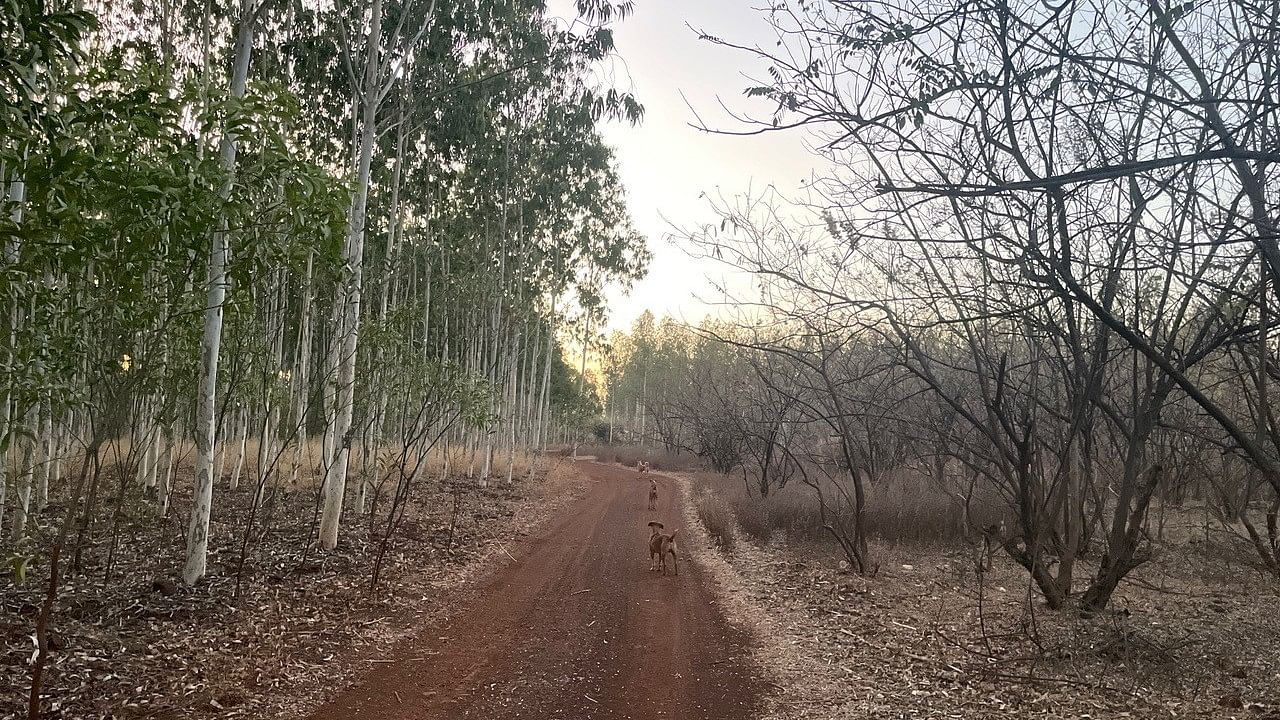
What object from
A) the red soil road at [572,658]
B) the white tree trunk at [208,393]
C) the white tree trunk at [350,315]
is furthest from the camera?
the white tree trunk at [350,315]

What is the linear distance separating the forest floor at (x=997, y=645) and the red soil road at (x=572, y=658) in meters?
0.49

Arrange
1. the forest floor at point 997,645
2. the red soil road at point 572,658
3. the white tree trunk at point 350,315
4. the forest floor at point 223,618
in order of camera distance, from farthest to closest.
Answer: the white tree trunk at point 350,315 → the forest floor at point 997,645 → the red soil road at point 572,658 → the forest floor at point 223,618

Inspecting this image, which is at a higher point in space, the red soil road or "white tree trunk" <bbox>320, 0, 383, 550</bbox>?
"white tree trunk" <bbox>320, 0, 383, 550</bbox>

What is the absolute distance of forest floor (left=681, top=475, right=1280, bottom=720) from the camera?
17.1 feet

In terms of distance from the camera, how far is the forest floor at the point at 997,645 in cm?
522

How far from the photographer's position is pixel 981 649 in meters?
6.51

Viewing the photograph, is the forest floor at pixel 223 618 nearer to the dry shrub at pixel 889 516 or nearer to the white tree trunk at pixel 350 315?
the white tree trunk at pixel 350 315

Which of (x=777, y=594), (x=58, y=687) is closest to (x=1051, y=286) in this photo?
(x=777, y=594)

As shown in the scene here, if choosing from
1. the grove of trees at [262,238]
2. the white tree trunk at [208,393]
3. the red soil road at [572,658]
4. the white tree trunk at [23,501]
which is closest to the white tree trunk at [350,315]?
the grove of trees at [262,238]

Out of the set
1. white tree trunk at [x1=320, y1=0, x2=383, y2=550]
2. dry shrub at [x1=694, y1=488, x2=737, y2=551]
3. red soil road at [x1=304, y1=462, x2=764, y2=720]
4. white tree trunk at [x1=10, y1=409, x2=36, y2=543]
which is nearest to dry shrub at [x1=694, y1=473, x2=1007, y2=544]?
dry shrub at [x1=694, y1=488, x2=737, y2=551]

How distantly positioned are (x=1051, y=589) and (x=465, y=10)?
479 inches

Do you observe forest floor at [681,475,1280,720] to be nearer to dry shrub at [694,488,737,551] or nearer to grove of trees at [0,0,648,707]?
dry shrub at [694,488,737,551]

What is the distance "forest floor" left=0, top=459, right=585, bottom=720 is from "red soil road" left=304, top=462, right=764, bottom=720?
42 centimetres

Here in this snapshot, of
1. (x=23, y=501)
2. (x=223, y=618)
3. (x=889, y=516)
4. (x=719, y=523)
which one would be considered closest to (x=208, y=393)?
(x=223, y=618)
